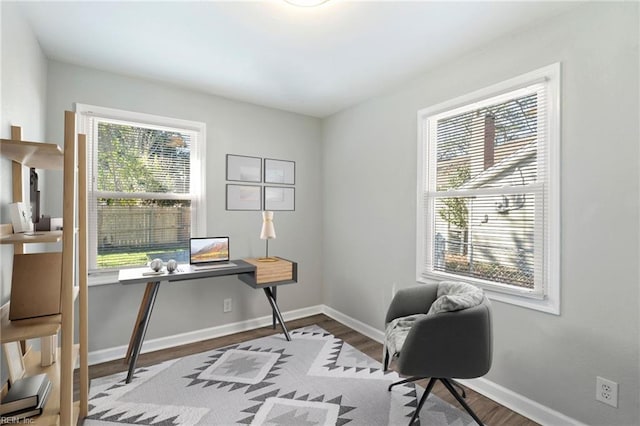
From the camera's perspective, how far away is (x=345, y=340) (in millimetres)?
3059

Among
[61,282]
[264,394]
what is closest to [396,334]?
[264,394]

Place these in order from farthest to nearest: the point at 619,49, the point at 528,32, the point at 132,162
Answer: the point at 132,162 → the point at 528,32 → the point at 619,49

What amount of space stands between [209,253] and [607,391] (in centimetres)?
291

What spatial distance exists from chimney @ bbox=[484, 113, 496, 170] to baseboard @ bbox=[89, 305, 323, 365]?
2.55 metres

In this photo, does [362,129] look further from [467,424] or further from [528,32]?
[467,424]

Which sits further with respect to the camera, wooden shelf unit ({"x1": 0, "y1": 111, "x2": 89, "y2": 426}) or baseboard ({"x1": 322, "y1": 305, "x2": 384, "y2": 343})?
baseboard ({"x1": 322, "y1": 305, "x2": 384, "y2": 343})

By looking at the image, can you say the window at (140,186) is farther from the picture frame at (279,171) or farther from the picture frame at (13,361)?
the picture frame at (13,361)

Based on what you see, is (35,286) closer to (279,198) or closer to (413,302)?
(413,302)

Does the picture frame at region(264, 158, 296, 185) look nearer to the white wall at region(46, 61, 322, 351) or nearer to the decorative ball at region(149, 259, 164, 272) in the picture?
the white wall at region(46, 61, 322, 351)

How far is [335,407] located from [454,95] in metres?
2.38

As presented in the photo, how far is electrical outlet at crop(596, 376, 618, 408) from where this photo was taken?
5.33ft

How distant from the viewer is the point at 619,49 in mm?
1627

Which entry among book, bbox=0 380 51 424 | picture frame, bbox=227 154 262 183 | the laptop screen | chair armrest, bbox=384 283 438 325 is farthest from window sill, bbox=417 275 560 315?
book, bbox=0 380 51 424

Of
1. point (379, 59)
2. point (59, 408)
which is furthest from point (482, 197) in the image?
point (59, 408)
